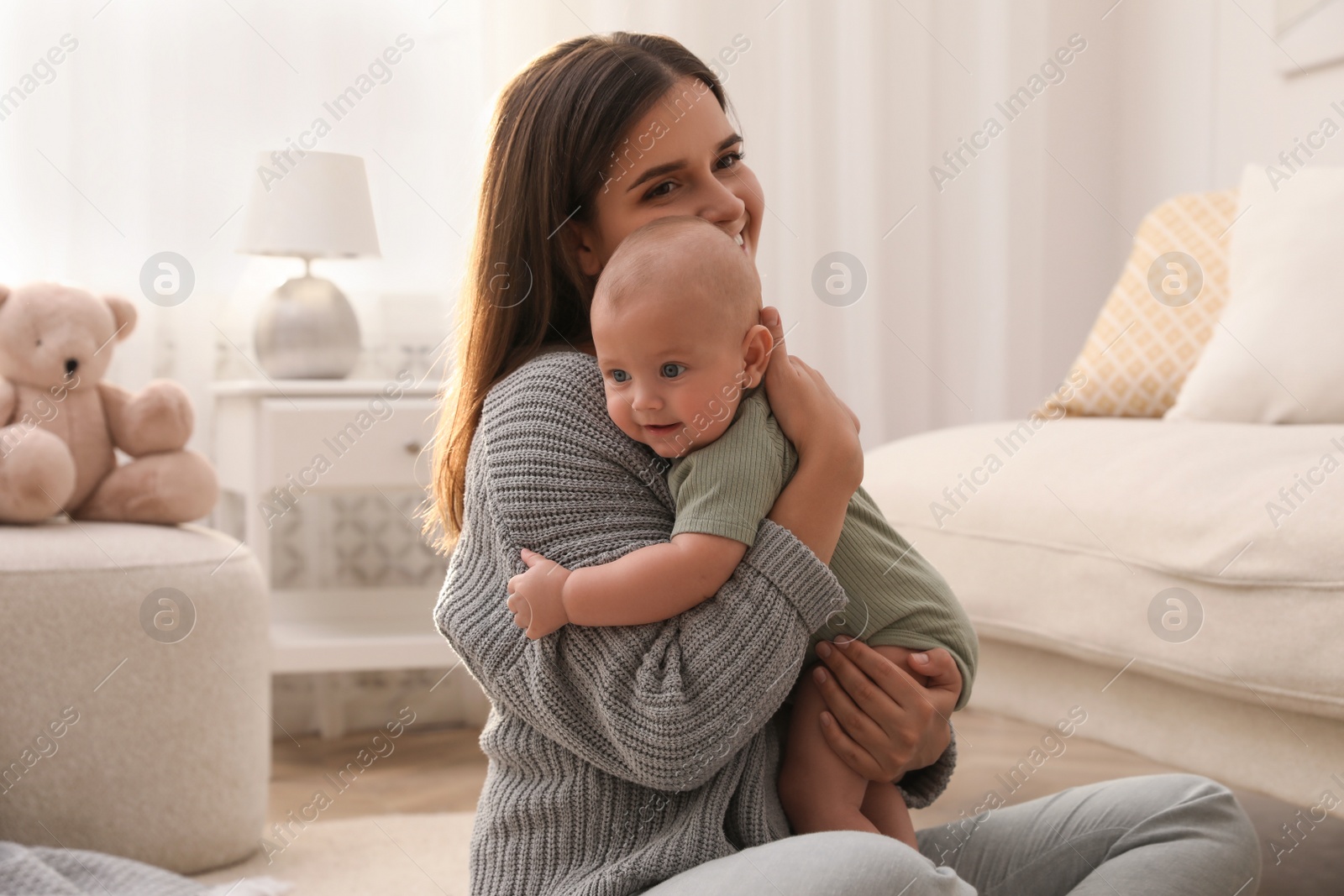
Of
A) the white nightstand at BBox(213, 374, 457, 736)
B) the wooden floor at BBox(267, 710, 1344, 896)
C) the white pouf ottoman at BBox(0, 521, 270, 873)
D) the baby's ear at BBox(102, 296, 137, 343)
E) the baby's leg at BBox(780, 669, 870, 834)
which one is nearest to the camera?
the baby's leg at BBox(780, 669, 870, 834)

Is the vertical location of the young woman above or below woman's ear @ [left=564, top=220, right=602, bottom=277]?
below

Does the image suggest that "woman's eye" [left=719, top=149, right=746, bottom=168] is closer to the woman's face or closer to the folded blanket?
the woman's face

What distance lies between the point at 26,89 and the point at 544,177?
6.40 feet

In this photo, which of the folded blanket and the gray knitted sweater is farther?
the folded blanket

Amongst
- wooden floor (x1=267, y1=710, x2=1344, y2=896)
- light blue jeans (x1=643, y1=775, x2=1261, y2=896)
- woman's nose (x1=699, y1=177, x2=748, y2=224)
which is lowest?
wooden floor (x1=267, y1=710, x2=1344, y2=896)

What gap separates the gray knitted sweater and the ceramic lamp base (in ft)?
5.14

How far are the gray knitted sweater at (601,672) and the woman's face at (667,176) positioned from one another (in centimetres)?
11

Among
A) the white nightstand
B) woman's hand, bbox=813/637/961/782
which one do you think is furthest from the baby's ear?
woman's hand, bbox=813/637/961/782

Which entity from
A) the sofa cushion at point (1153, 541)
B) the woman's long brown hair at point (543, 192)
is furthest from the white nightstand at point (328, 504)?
the woman's long brown hair at point (543, 192)

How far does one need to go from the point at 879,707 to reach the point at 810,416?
0.72 ft

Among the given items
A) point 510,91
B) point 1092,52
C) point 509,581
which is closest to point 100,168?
point 510,91

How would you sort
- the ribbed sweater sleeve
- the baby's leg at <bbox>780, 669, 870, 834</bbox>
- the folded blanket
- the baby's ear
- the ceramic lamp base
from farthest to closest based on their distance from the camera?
the ceramic lamp base, the baby's ear, the folded blanket, the baby's leg at <bbox>780, 669, 870, 834</bbox>, the ribbed sweater sleeve

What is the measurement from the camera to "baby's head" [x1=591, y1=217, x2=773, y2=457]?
0.79 m

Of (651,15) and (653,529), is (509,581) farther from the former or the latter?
(651,15)
